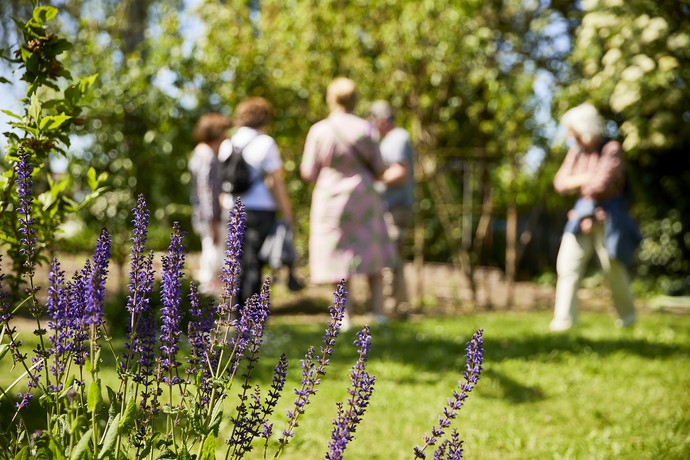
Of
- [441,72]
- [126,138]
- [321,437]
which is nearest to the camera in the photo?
[321,437]

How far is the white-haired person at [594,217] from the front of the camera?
256 inches

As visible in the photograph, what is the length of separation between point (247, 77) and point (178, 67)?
4.11ft

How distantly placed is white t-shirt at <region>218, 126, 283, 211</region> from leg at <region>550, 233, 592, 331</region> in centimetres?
272

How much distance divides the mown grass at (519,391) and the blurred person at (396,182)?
129cm

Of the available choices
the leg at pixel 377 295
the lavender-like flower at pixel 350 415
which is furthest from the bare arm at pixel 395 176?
the lavender-like flower at pixel 350 415

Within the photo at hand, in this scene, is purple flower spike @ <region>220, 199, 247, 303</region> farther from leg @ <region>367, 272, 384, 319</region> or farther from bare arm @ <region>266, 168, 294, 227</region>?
leg @ <region>367, 272, 384, 319</region>

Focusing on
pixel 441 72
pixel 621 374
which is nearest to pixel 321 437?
pixel 621 374

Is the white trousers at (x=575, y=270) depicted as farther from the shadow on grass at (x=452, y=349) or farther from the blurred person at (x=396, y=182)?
the blurred person at (x=396, y=182)

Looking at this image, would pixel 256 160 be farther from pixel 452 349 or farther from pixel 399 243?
pixel 399 243

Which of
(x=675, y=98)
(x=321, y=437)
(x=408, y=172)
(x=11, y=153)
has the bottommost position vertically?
(x=321, y=437)

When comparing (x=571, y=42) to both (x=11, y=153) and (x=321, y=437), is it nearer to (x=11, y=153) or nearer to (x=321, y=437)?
(x=321, y=437)

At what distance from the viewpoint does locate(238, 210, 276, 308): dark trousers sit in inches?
239

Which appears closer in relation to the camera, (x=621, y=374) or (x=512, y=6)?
(x=621, y=374)

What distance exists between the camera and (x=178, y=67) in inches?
324
